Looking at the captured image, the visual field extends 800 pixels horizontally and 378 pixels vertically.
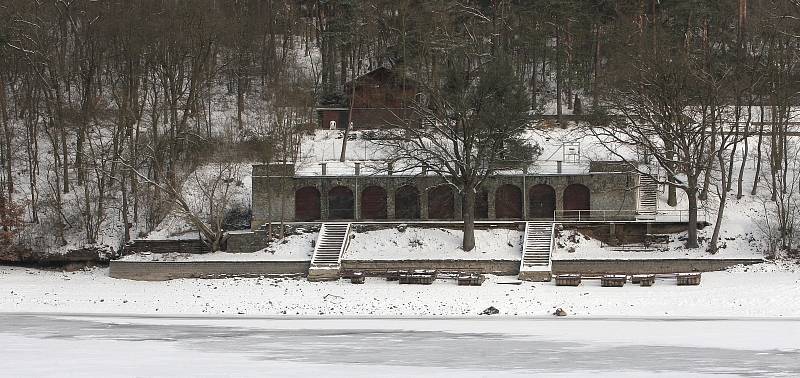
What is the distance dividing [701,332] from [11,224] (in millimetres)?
33935

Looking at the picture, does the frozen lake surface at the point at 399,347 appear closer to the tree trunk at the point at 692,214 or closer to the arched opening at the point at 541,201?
the tree trunk at the point at 692,214

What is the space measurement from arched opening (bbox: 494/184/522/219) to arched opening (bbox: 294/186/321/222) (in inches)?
340

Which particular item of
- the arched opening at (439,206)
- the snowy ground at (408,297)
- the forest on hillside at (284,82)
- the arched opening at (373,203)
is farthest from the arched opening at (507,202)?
the snowy ground at (408,297)

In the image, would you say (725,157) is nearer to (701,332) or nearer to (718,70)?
(718,70)

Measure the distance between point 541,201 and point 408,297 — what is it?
1460 centimetres

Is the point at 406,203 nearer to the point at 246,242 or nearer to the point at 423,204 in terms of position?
the point at 423,204

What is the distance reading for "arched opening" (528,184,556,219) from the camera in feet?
170

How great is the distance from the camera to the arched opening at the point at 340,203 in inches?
2064

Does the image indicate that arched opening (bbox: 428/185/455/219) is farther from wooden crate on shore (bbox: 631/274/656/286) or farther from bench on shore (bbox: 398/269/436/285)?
wooden crate on shore (bbox: 631/274/656/286)

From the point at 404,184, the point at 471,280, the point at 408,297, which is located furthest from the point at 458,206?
the point at 408,297

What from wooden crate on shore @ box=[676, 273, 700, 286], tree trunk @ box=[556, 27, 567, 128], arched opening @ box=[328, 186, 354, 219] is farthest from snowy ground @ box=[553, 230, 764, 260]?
tree trunk @ box=[556, 27, 567, 128]

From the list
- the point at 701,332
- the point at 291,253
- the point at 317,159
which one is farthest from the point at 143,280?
the point at 701,332

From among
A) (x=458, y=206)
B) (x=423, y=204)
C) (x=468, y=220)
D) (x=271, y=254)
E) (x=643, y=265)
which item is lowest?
(x=643, y=265)

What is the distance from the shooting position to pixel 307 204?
172ft
